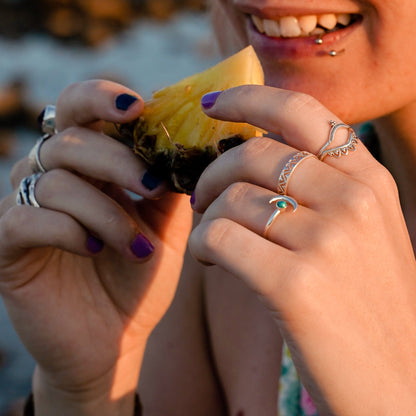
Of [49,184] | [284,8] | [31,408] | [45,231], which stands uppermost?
[284,8]

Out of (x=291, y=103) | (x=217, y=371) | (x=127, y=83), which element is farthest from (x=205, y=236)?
(x=127, y=83)

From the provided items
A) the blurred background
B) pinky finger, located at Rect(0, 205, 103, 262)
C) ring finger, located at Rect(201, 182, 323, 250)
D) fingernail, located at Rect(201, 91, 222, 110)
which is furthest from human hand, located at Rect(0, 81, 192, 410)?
the blurred background

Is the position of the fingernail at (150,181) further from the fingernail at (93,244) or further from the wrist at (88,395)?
the wrist at (88,395)

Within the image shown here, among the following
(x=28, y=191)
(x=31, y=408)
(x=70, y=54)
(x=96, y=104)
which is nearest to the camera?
(x=96, y=104)

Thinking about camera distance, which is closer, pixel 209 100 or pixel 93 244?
pixel 209 100

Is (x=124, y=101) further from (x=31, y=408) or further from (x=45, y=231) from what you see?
(x=31, y=408)

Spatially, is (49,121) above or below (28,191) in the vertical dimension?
above

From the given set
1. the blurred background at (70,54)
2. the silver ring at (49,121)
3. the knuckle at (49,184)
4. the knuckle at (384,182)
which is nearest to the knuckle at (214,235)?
the knuckle at (384,182)

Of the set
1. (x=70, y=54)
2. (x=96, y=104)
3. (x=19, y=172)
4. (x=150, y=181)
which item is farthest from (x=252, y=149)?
(x=70, y=54)
